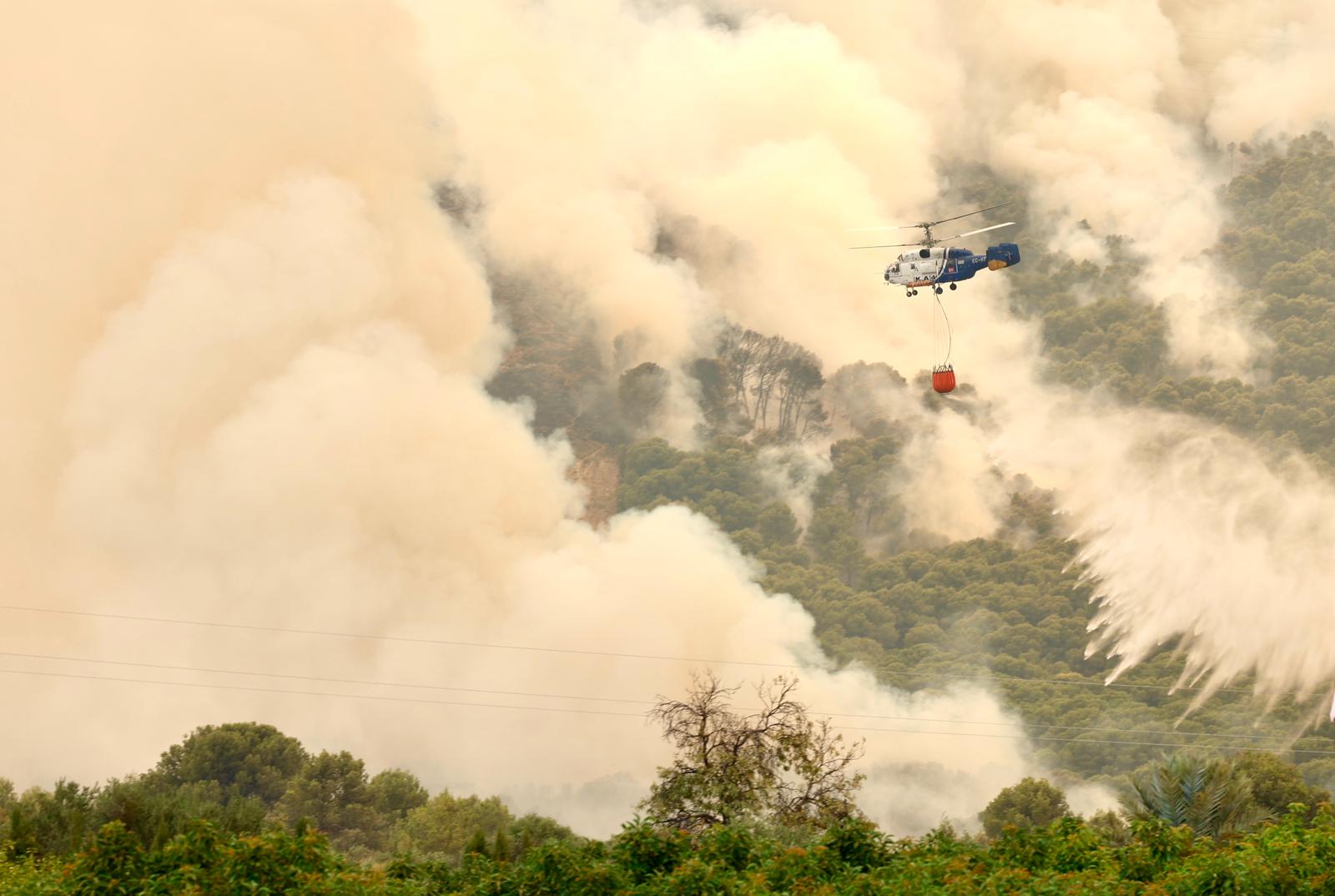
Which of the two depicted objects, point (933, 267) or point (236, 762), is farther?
point (236, 762)

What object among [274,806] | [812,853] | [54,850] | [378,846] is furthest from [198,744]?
[812,853]

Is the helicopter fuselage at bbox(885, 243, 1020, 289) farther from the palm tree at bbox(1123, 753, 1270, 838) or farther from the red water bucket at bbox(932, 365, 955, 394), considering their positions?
the palm tree at bbox(1123, 753, 1270, 838)

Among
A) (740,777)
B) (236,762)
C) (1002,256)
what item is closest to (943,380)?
(1002,256)

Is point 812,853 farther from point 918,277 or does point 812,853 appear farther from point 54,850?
point 918,277

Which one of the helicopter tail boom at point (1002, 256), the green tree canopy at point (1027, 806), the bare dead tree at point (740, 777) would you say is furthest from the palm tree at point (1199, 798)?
the green tree canopy at point (1027, 806)

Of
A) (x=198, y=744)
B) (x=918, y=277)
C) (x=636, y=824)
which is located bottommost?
(x=636, y=824)

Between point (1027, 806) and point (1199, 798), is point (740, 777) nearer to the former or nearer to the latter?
point (1199, 798)
